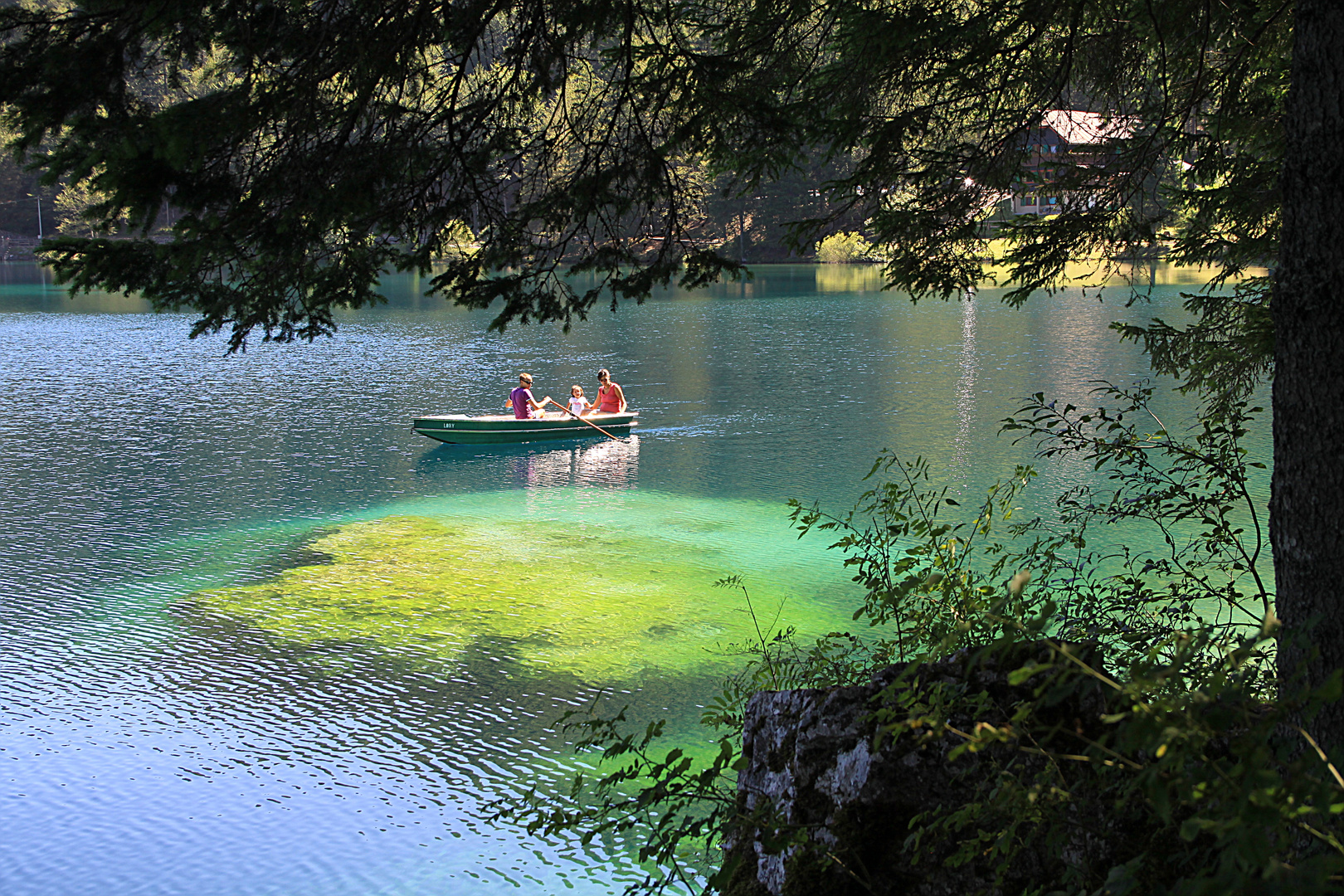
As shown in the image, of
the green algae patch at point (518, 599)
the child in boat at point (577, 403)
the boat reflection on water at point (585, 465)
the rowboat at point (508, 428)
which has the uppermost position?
the child in boat at point (577, 403)

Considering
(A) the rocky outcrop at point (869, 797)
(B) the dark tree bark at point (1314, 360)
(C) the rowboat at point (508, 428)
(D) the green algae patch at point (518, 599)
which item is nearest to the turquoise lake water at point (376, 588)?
(D) the green algae patch at point (518, 599)

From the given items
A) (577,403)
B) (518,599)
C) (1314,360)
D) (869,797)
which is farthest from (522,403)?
(1314,360)

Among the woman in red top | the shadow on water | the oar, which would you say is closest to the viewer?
the shadow on water

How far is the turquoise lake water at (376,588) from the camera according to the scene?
19.0 ft

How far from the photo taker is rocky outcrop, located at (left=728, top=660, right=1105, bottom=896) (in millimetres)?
3131

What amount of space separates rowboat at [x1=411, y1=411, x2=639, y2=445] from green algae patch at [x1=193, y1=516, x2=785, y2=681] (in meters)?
4.23

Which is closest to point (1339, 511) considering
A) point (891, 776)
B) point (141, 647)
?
point (891, 776)

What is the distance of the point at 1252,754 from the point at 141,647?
8.12m

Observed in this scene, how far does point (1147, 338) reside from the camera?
21.4ft

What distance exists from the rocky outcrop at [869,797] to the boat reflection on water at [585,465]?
9768mm

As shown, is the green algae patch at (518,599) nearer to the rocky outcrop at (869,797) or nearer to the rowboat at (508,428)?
the rocky outcrop at (869,797)

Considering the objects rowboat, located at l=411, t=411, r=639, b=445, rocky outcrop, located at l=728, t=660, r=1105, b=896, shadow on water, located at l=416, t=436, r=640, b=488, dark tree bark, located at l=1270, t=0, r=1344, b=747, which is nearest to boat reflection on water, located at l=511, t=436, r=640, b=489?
shadow on water, located at l=416, t=436, r=640, b=488

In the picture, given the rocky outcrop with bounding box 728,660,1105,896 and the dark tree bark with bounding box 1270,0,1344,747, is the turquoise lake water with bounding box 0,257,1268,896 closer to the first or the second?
the rocky outcrop with bounding box 728,660,1105,896

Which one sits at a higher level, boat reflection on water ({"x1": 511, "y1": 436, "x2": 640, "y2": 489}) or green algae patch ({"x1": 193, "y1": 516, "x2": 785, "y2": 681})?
boat reflection on water ({"x1": 511, "y1": 436, "x2": 640, "y2": 489})
